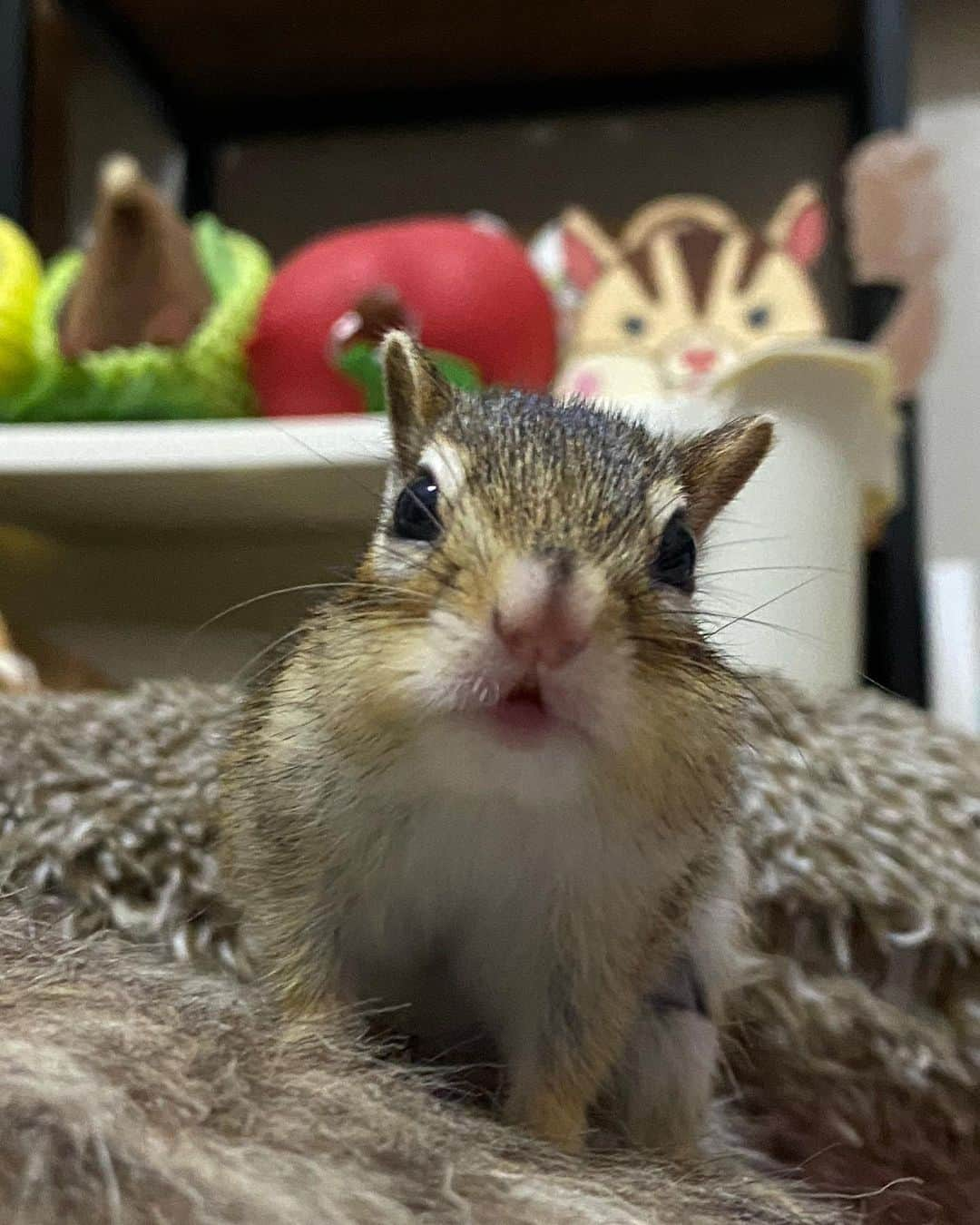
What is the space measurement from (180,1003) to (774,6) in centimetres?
180

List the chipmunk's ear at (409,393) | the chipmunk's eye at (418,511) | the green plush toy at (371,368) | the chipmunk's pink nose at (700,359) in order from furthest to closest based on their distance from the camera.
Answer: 1. the chipmunk's pink nose at (700,359)
2. the green plush toy at (371,368)
3. the chipmunk's ear at (409,393)
4. the chipmunk's eye at (418,511)

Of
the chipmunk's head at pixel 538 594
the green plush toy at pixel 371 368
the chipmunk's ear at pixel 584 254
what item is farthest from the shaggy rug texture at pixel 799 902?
the chipmunk's ear at pixel 584 254

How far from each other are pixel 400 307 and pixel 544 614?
1.05 m

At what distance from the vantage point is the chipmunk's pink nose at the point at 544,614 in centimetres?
50

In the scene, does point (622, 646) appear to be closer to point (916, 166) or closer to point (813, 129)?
point (916, 166)

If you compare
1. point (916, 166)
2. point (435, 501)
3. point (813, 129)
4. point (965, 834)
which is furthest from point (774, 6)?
point (435, 501)

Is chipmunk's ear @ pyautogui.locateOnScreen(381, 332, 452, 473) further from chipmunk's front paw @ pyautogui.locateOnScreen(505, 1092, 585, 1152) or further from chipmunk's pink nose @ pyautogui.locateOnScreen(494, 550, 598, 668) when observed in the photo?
chipmunk's front paw @ pyautogui.locateOnScreen(505, 1092, 585, 1152)

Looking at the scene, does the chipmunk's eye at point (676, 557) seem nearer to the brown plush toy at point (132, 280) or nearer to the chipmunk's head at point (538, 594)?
the chipmunk's head at point (538, 594)

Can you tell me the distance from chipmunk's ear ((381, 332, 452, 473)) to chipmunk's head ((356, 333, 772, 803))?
18 mm

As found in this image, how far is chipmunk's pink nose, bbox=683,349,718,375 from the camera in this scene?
5.28ft

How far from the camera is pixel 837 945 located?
956 mm

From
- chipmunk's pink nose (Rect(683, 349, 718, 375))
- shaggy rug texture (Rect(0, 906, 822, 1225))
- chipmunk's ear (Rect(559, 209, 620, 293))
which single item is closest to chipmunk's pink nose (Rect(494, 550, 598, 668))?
→ shaggy rug texture (Rect(0, 906, 822, 1225))

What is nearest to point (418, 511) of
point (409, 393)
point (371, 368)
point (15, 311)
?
point (409, 393)

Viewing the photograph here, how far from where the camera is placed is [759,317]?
1642mm
